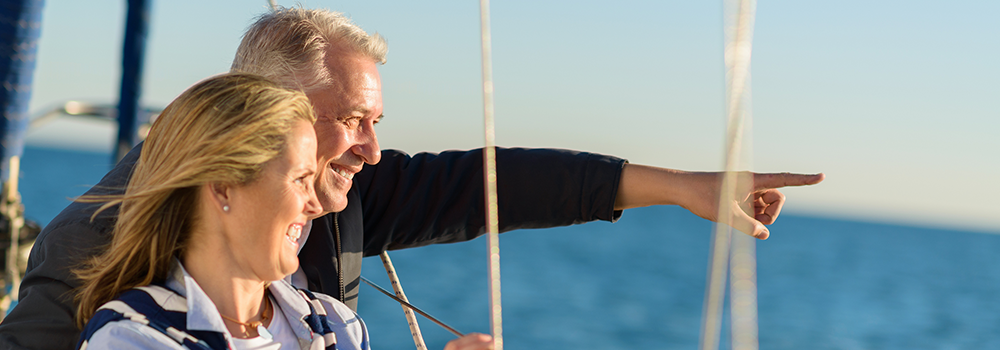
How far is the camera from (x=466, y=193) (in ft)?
5.36

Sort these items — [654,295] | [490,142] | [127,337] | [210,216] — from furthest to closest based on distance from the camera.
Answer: [654,295] < [490,142] < [210,216] < [127,337]

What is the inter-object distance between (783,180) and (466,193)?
Answer: 0.63 meters

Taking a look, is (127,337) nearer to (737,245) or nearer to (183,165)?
(183,165)

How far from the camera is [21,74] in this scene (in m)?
2.19

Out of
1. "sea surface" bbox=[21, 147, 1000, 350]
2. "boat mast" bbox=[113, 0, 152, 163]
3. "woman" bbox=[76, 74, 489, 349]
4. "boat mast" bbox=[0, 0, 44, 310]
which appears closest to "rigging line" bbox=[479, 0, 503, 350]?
"woman" bbox=[76, 74, 489, 349]

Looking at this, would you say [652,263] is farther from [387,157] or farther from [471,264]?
[387,157]

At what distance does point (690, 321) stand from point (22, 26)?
20012 mm

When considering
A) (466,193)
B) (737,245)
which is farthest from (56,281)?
(737,245)

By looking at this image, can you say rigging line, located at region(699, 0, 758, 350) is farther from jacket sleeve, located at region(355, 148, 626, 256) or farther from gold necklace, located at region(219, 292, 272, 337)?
gold necklace, located at region(219, 292, 272, 337)

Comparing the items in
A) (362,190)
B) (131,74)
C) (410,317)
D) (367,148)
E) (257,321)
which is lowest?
(410,317)

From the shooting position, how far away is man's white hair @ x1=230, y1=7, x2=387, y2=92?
1.38 m

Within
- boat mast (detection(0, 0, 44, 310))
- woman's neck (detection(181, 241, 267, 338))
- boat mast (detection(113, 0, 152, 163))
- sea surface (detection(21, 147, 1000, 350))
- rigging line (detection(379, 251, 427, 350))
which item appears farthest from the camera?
sea surface (detection(21, 147, 1000, 350))

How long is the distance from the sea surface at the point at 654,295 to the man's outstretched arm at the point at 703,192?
964 centimetres

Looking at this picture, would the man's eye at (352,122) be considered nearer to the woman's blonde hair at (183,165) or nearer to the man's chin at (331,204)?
the man's chin at (331,204)
